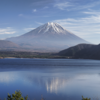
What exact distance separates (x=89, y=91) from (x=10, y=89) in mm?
7923

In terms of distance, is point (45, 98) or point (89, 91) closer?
point (45, 98)

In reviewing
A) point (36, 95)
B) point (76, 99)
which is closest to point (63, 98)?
point (76, 99)

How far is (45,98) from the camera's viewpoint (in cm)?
1616

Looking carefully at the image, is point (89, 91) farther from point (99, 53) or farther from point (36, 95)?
point (99, 53)

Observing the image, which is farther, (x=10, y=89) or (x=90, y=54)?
(x=90, y=54)

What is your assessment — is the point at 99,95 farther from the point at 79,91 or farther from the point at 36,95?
the point at 36,95

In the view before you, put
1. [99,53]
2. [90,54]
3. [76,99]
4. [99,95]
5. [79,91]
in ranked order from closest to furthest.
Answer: [76,99], [99,95], [79,91], [99,53], [90,54]

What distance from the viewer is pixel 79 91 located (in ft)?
61.2

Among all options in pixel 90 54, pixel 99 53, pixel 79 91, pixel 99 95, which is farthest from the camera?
pixel 90 54

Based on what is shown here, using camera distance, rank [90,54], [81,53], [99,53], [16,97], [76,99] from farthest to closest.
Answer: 1. [81,53]
2. [90,54]
3. [99,53]
4. [76,99]
5. [16,97]

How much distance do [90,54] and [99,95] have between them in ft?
314

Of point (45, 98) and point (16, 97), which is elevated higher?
point (16, 97)

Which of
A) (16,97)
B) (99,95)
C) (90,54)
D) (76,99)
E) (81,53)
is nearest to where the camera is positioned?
(16,97)

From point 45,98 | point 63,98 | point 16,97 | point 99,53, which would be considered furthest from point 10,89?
point 99,53
